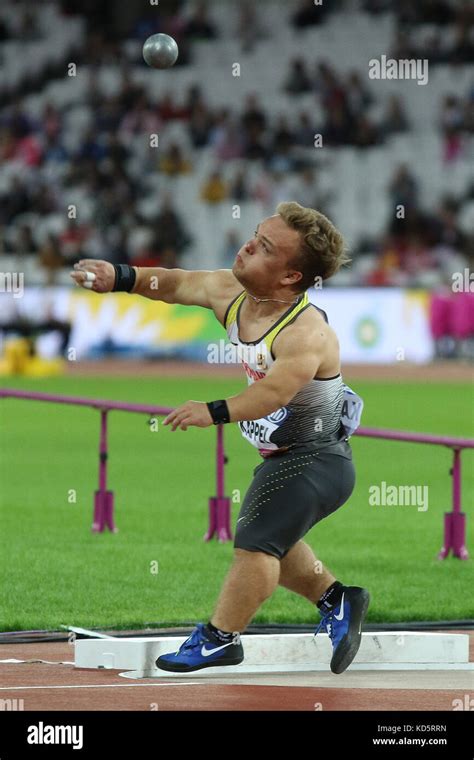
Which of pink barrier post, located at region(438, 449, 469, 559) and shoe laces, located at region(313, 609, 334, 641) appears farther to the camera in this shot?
pink barrier post, located at region(438, 449, 469, 559)

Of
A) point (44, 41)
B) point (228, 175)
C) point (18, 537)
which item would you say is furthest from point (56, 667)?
point (44, 41)

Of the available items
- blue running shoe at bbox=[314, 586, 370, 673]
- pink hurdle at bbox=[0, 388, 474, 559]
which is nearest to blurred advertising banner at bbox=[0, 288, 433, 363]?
pink hurdle at bbox=[0, 388, 474, 559]

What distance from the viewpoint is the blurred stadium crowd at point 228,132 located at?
3481cm

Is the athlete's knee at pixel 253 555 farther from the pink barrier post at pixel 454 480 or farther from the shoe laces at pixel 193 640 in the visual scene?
the pink barrier post at pixel 454 480

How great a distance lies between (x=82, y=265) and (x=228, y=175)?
97.2ft

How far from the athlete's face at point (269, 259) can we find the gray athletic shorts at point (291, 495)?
77 cm

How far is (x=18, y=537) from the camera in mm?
12531

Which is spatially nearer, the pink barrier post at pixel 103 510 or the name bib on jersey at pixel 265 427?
the name bib on jersey at pixel 265 427

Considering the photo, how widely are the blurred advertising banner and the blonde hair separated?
2371 cm

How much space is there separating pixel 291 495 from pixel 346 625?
2.38ft

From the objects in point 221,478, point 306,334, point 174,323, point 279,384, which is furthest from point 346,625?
point 174,323

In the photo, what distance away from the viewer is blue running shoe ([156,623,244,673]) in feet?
22.8

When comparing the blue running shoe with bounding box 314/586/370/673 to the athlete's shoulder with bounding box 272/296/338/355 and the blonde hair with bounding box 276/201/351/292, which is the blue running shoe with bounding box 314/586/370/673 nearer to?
the athlete's shoulder with bounding box 272/296/338/355

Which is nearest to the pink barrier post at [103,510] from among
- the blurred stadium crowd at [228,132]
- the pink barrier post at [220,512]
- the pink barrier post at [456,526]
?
the pink barrier post at [220,512]
